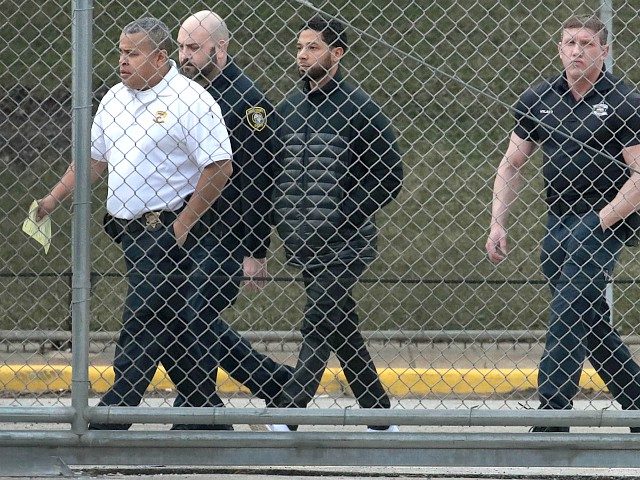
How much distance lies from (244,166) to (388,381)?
216cm

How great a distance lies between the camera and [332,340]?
5.95m

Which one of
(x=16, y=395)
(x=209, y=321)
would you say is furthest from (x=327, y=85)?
(x=16, y=395)

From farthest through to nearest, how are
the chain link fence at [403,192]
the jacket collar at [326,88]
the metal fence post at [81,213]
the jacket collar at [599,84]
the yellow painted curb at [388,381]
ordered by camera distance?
1. the chain link fence at [403,192]
2. the yellow painted curb at [388,381]
3. the jacket collar at [326,88]
4. the jacket collar at [599,84]
5. the metal fence post at [81,213]

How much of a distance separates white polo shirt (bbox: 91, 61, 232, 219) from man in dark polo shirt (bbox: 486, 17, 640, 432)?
1.41m

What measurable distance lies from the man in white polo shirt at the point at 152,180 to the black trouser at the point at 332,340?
527 mm

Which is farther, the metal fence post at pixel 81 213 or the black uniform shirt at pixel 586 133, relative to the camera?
the black uniform shirt at pixel 586 133

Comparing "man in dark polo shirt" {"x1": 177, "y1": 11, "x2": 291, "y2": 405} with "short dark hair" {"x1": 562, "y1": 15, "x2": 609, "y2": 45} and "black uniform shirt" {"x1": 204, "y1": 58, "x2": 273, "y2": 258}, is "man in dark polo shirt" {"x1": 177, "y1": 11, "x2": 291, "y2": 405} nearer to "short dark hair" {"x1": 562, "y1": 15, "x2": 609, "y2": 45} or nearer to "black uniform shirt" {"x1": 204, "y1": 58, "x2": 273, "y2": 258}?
"black uniform shirt" {"x1": 204, "y1": 58, "x2": 273, "y2": 258}

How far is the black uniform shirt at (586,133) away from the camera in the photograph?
5520 millimetres

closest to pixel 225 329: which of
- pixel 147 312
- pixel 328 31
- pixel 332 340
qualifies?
pixel 332 340

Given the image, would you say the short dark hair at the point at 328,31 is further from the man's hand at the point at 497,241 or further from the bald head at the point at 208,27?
the man's hand at the point at 497,241

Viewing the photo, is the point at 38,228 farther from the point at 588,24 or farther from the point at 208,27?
the point at 588,24

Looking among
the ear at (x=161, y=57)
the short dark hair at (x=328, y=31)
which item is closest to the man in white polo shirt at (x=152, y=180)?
the ear at (x=161, y=57)

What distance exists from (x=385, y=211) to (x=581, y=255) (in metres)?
A: 3.00

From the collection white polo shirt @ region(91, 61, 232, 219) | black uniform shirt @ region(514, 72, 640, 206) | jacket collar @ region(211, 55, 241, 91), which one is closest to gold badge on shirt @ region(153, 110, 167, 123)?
white polo shirt @ region(91, 61, 232, 219)
